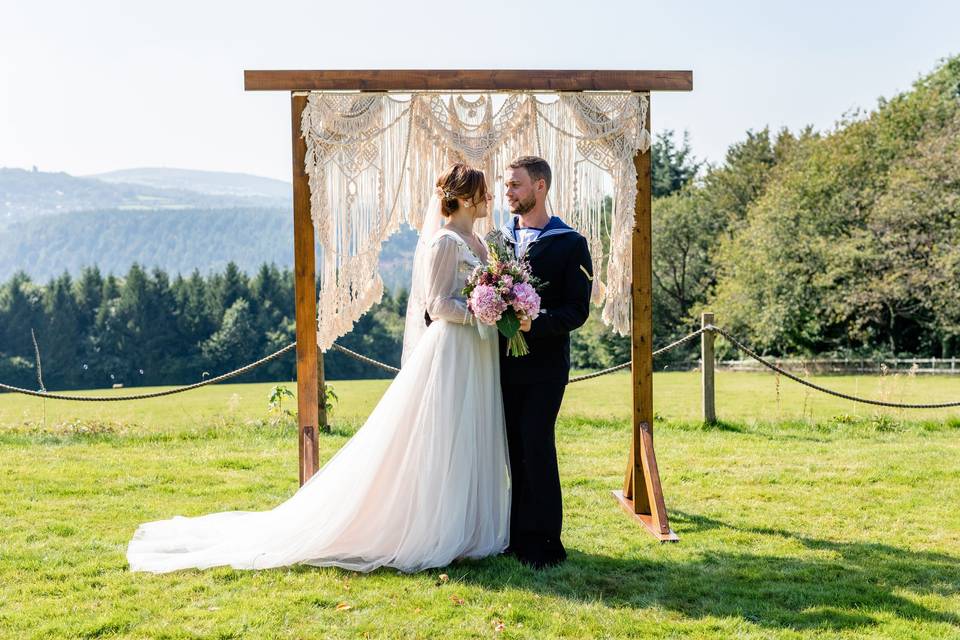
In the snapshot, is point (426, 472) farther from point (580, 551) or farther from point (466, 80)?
point (466, 80)

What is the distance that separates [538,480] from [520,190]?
1.50m

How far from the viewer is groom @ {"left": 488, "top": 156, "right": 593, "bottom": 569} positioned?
15.0 feet

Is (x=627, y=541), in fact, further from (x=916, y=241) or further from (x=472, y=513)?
(x=916, y=241)

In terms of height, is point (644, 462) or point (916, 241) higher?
point (916, 241)

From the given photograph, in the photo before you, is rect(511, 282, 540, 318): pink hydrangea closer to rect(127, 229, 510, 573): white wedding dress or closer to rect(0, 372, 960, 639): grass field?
rect(127, 229, 510, 573): white wedding dress

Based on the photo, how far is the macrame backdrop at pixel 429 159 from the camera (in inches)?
203

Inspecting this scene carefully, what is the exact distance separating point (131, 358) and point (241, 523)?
51005 millimetres

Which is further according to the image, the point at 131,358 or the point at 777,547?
the point at 131,358

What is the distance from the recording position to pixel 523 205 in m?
4.68

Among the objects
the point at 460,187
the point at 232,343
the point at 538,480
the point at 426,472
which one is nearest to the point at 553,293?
the point at 460,187

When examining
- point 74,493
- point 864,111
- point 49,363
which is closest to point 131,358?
point 49,363

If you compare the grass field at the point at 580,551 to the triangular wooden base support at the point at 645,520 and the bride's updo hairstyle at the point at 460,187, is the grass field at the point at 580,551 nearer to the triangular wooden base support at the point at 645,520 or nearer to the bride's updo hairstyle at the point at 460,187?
the triangular wooden base support at the point at 645,520

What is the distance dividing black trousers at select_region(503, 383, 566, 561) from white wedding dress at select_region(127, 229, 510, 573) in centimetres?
10

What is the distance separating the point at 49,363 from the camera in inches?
2077
